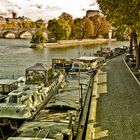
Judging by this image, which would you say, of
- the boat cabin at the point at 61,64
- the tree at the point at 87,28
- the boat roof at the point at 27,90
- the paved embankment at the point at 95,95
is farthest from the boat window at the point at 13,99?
the tree at the point at 87,28

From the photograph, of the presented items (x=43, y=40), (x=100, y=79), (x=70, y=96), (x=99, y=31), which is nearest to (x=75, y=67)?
(x=100, y=79)

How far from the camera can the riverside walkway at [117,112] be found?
23.4 metres

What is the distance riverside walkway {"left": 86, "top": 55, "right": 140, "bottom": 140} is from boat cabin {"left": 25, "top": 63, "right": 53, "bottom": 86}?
5861 mm

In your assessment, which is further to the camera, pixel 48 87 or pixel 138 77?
pixel 138 77

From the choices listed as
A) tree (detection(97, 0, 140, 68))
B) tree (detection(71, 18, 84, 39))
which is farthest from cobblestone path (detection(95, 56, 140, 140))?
tree (detection(71, 18, 84, 39))

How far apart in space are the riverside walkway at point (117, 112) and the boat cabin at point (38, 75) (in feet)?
19.2

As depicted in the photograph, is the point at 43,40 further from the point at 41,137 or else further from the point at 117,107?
the point at 41,137

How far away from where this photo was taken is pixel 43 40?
420 ft

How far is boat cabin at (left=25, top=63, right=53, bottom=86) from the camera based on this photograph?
37.1 m

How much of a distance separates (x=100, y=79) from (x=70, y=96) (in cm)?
1320

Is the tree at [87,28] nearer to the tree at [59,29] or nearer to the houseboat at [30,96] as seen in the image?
the tree at [59,29]

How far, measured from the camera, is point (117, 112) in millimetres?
28156

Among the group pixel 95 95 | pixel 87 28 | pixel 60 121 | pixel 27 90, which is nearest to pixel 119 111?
pixel 95 95

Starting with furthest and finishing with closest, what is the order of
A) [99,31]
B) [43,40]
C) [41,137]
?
[99,31], [43,40], [41,137]
